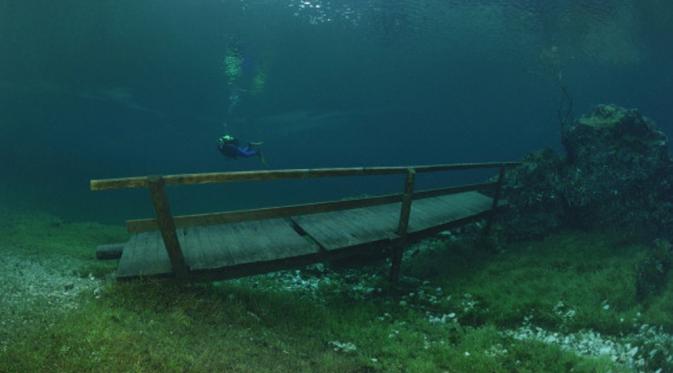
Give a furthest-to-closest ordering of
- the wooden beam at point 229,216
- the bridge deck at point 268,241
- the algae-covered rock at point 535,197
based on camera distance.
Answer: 1. the algae-covered rock at point 535,197
2. the bridge deck at point 268,241
3. the wooden beam at point 229,216

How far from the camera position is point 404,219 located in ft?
25.6

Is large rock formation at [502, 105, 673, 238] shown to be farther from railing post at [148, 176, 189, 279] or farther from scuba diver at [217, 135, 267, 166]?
railing post at [148, 176, 189, 279]

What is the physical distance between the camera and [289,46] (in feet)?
116

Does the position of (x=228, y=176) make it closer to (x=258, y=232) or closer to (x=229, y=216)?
(x=229, y=216)

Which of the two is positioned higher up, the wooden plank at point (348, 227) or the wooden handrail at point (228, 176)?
the wooden handrail at point (228, 176)

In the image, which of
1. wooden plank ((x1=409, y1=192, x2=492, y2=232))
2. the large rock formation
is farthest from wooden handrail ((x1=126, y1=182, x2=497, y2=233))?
the large rock formation

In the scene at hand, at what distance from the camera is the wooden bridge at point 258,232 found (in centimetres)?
518

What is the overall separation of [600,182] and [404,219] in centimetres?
894

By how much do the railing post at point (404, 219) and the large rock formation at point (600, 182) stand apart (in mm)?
6648

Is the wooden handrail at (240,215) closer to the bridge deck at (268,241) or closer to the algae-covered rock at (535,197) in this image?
the bridge deck at (268,241)

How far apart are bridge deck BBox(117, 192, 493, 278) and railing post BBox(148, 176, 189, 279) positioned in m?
0.20

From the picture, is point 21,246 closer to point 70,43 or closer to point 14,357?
point 14,357

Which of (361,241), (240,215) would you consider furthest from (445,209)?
(240,215)

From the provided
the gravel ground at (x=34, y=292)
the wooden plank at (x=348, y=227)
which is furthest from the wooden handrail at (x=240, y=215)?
the gravel ground at (x=34, y=292)
